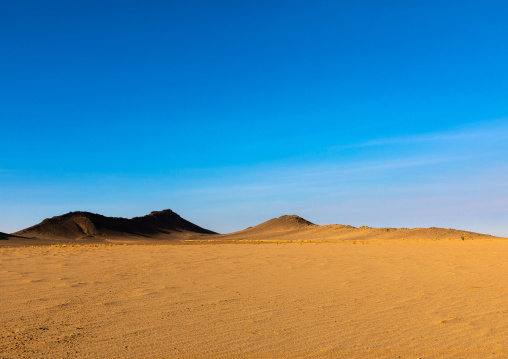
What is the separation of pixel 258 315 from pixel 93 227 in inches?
2765

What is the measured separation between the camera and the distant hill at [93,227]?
225 feet

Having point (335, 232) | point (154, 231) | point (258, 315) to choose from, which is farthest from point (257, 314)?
point (154, 231)

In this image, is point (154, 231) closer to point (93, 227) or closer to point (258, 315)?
point (93, 227)

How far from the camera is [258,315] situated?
22.1 feet


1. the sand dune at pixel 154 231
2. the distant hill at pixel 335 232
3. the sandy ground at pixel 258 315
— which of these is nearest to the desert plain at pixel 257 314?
the sandy ground at pixel 258 315

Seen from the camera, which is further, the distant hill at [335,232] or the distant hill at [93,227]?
the distant hill at [93,227]

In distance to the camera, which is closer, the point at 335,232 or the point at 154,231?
the point at 335,232

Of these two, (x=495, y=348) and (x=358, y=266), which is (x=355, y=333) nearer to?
(x=495, y=348)

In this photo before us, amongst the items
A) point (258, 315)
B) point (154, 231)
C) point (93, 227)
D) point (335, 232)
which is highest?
point (154, 231)

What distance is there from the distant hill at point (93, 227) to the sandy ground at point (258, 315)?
6144cm

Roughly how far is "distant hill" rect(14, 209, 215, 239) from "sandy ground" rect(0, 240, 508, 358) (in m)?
61.4

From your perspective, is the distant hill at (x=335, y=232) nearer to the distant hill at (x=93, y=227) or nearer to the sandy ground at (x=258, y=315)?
the distant hill at (x=93, y=227)

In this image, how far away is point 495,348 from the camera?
5027mm

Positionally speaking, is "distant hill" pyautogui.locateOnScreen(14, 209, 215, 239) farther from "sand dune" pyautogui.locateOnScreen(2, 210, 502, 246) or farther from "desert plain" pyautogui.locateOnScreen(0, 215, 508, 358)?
"desert plain" pyautogui.locateOnScreen(0, 215, 508, 358)
